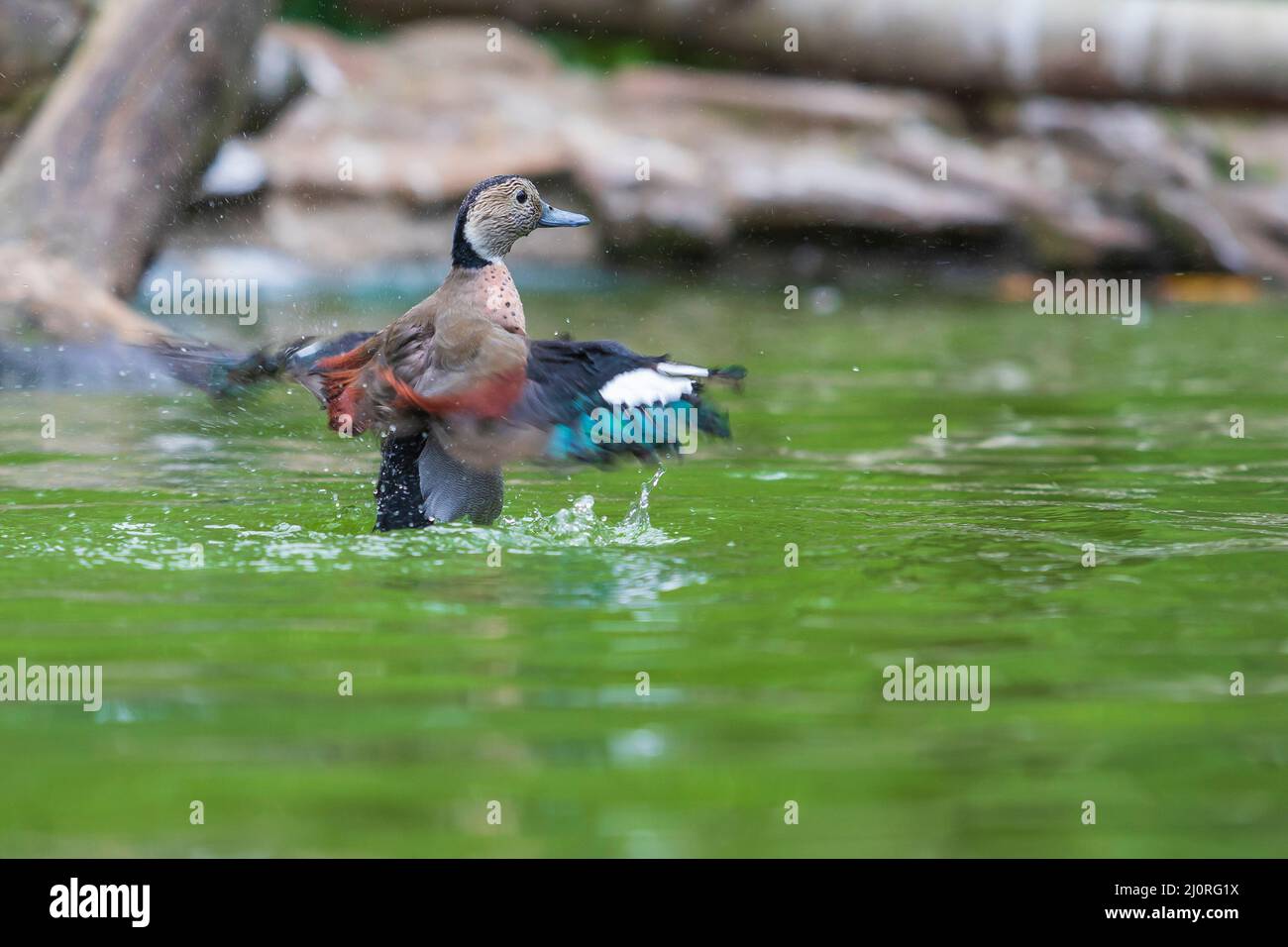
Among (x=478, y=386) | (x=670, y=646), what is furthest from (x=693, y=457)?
(x=670, y=646)

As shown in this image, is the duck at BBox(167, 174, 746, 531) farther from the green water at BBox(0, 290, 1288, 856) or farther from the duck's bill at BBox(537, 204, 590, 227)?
the green water at BBox(0, 290, 1288, 856)

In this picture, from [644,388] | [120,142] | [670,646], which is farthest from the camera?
[120,142]

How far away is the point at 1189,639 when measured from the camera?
427 cm

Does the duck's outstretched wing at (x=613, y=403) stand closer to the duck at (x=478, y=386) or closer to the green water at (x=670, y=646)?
the duck at (x=478, y=386)

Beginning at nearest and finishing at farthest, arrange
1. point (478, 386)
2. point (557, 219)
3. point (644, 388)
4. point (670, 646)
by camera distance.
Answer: point (670, 646)
point (644, 388)
point (478, 386)
point (557, 219)

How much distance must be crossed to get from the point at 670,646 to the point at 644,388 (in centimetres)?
102

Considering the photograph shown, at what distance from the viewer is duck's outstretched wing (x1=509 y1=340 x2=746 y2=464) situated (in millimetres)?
4969

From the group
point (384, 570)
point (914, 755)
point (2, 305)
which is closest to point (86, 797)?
point (914, 755)

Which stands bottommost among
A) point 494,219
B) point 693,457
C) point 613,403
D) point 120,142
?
point 613,403

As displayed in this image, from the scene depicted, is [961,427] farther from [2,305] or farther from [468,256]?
[2,305]

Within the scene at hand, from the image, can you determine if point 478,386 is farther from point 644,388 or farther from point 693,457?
point 693,457

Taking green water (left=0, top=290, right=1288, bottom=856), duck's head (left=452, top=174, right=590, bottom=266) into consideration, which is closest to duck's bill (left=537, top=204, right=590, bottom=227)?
duck's head (left=452, top=174, right=590, bottom=266)

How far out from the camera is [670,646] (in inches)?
165

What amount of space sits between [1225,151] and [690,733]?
1337 cm
